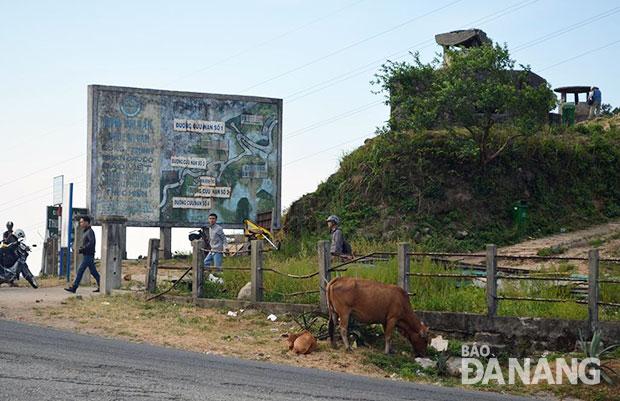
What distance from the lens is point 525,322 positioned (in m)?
15.3

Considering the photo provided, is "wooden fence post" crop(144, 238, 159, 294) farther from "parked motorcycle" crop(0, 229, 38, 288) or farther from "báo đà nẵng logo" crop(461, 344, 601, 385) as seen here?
"báo đà nẵng logo" crop(461, 344, 601, 385)

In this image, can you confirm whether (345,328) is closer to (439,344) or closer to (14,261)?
(439,344)

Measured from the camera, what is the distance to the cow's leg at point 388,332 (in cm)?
1473

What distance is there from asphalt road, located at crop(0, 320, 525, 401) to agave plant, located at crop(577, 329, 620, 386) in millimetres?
2044

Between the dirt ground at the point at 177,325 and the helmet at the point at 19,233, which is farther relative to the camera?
the helmet at the point at 19,233

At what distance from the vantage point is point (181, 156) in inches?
1168

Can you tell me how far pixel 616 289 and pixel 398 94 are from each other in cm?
1925

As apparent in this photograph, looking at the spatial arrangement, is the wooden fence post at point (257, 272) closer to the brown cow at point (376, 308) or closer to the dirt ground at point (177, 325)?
the dirt ground at point (177, 325)

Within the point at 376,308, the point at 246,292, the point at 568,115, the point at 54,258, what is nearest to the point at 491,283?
the point at 376,308

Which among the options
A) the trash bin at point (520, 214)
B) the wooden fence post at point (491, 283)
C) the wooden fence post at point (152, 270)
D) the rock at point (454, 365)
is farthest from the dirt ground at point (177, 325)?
the trash bin at point (520, 214)

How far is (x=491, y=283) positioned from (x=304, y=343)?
3762mm

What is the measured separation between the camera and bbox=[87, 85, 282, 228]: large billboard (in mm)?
28859

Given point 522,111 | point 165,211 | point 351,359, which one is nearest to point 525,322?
point 351,359

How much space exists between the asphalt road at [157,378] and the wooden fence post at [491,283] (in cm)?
361
